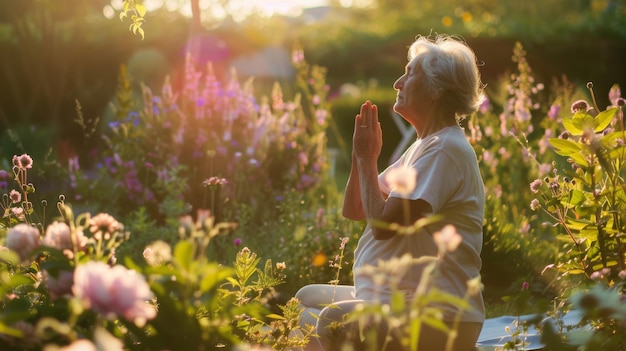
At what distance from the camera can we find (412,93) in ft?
10.4

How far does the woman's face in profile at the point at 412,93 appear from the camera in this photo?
3168 millimetres

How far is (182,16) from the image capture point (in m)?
13.5

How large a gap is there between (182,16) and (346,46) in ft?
11.2

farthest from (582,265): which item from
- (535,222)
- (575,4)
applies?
(575,4)

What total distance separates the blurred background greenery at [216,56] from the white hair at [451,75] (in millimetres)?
3184

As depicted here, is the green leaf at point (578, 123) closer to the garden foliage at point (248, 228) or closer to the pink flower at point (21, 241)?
the garden foliage at point (248, 228)

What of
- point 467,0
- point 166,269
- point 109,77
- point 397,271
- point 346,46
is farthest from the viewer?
point 467,0

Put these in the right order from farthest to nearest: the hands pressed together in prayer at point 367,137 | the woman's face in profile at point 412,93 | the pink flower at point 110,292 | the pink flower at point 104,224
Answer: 1. the woman's face in profile at point 412,93
2. the hands pressed together in prayer at point 367,137
3. the pink flower at point 104,224
4. the pink flower at point 110,292

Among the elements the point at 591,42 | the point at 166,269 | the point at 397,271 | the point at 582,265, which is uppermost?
the point at 591,42

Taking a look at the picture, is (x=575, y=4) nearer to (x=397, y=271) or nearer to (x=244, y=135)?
(x=244, y=135)

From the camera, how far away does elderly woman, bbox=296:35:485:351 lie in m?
2.93

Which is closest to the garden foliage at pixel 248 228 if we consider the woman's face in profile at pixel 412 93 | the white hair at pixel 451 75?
the white hair at pixel 451 75

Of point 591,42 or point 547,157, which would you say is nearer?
point 547,157

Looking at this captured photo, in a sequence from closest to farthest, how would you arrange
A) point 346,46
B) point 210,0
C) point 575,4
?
point 210,0
point 346,46
point 575,4
